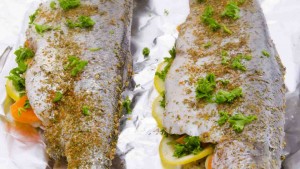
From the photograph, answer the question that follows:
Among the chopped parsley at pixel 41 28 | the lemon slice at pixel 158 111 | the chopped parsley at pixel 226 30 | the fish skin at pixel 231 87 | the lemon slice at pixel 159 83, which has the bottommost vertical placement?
the lemon slice at pixel 158 111

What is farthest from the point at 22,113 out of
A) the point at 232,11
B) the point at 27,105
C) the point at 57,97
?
the point at 232,11

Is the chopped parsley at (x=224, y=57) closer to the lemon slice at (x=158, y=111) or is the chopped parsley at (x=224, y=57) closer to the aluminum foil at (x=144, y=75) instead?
the lemon slice at (x=158, y=111)

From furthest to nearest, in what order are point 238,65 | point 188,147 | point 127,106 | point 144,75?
point 144,75, point 127,106, point 238,65, point 188,147

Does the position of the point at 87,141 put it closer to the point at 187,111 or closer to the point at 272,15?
the point at 187,111

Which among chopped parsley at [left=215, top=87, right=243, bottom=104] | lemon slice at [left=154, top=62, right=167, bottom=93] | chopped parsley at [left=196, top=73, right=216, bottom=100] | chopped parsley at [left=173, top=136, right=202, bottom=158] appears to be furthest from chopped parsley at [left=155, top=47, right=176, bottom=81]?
chopped parsley at [left=173, top=136, right=202, bottom=158]

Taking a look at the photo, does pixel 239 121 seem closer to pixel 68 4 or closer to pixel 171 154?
pixel 171 154

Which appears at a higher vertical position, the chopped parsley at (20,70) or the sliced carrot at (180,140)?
the chopped parsley at (20,70)

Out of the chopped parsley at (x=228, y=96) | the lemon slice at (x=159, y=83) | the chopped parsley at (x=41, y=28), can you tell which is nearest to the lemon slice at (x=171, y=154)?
the chopped parsley at (x=228, y=96)
